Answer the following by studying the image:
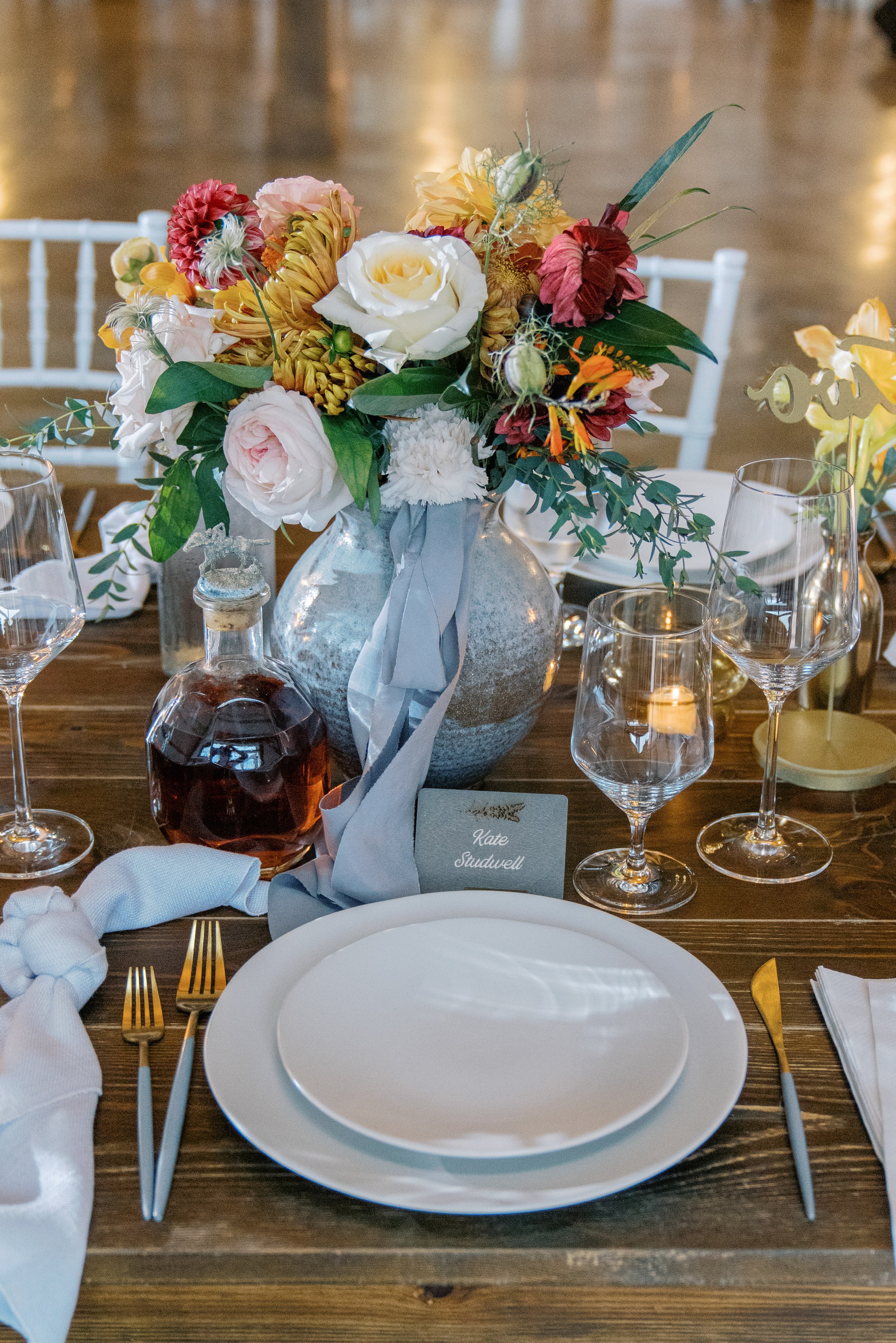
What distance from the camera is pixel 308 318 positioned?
0.85 meters

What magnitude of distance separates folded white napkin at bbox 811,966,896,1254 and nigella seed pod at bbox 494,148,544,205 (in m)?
0.52

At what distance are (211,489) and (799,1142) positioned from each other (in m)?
0.56

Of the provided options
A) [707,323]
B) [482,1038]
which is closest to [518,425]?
[482,1038]

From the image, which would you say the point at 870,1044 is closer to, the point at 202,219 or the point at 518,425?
the point at 518,425

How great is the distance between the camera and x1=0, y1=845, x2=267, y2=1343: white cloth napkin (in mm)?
629

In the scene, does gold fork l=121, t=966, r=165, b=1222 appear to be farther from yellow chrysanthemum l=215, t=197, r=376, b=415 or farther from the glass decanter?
yellow chrysanthemum l=215, t=197, r=376, b=415

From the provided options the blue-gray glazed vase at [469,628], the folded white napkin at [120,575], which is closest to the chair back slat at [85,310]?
the folded white napkin at [120,575]

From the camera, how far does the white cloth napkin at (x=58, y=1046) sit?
2.06 feet

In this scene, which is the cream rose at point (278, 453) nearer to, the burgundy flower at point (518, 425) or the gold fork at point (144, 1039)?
the burgundy flower at point (518, 425)

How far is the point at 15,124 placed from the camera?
713cm

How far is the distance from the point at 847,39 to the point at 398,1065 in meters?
11.1

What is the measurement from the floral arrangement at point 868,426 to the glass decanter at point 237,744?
49 cm

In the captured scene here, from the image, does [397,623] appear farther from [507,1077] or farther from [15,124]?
[15,124]

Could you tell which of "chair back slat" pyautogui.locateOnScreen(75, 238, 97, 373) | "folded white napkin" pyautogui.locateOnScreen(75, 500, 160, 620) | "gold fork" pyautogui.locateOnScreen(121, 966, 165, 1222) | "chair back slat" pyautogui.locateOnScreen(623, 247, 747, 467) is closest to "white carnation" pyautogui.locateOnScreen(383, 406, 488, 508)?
"gold fork" pyautogui.locateOnScreen(121, 966, 165, 1222)
